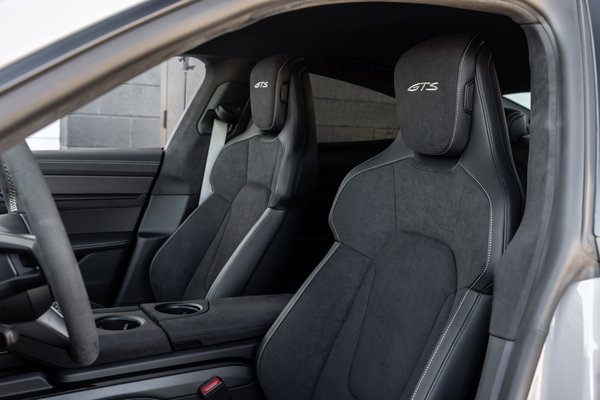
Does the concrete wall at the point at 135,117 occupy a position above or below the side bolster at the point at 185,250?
above

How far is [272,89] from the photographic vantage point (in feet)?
7.01

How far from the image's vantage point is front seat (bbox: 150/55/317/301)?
2.05 metres

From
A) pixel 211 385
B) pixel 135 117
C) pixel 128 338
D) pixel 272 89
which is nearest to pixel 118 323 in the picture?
pixel 128 338

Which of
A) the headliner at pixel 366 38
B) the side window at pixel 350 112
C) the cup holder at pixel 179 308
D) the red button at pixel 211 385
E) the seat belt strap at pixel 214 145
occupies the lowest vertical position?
the red button at pixel 211 385

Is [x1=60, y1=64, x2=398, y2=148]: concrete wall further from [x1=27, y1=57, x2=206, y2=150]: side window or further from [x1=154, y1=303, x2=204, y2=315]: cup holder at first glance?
[x1=154, y1=303, x2=204, y2=315]: cup holder

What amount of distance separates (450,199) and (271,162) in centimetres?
101

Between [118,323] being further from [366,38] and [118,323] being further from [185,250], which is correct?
[366,38]

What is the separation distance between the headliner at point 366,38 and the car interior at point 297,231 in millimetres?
10

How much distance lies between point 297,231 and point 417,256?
0.82m

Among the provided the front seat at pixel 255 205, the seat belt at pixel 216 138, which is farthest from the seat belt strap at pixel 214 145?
the front seat at pixel 255 205

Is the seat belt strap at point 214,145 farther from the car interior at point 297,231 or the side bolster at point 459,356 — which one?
the side bolster at point 459,356

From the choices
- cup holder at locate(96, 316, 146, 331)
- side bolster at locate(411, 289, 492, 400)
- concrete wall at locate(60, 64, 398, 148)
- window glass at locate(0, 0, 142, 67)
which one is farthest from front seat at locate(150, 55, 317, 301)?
window glass at locate(0, 0, 142, 67)

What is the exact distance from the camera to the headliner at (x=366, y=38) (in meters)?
1.77

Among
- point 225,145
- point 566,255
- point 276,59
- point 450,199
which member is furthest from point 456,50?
point 225,145
